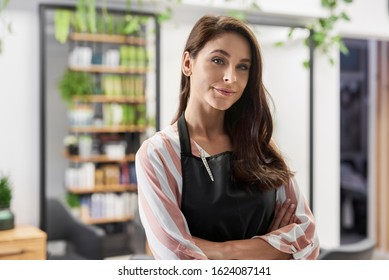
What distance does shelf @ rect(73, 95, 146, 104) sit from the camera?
7.71 ft

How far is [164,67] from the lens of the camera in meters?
2.43

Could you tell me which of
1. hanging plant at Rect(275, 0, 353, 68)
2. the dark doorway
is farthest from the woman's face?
the dark doorway

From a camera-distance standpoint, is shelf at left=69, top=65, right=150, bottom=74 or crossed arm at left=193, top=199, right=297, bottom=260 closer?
crossed arm at left=193, top=199, right=297, bottom=260

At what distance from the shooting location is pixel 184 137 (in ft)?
4.43

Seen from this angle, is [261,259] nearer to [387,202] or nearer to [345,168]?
[387,202]

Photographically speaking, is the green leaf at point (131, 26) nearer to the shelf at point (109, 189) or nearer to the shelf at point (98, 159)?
the shelf at point (98, 159)

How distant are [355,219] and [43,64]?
11.3 ft

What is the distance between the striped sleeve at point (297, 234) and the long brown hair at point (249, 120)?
44mm

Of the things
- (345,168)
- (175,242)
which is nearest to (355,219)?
(345,168)

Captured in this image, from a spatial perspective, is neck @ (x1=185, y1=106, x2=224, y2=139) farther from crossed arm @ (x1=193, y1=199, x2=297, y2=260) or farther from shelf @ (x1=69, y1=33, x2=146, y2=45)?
shelf @ (x1=69, y1=33, x2=146, y2=45)

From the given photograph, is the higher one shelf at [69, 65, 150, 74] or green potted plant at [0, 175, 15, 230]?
shelf at [69, 65, 150, 74]

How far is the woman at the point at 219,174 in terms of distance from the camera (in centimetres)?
130

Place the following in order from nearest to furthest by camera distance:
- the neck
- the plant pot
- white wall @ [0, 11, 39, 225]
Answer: the neck
the plant pot
white wall @ [0, 11, 39, 225]

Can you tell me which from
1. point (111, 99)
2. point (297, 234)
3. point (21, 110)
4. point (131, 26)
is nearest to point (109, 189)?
point (111, 99)
